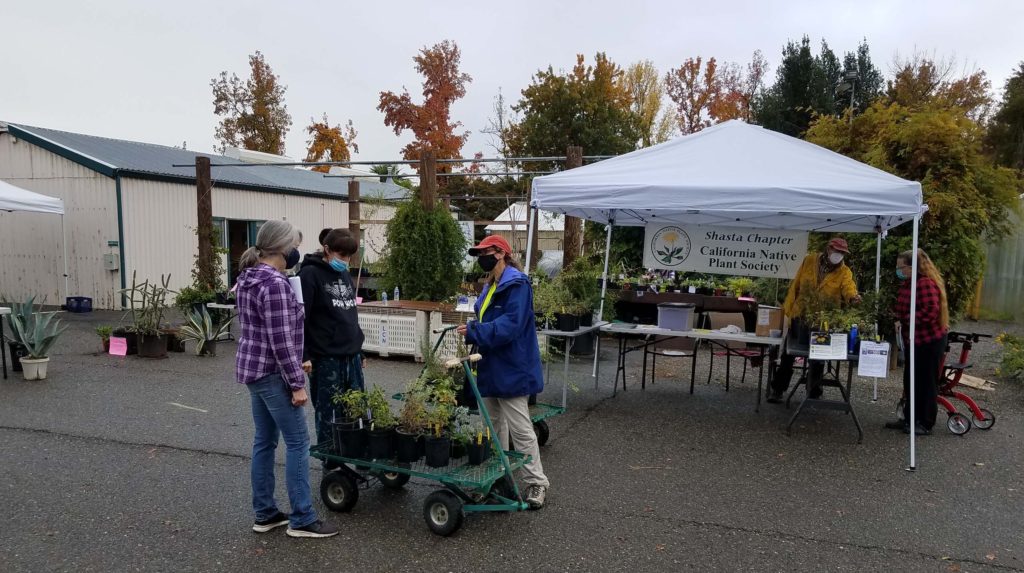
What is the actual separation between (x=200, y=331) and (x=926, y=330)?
8.44 m

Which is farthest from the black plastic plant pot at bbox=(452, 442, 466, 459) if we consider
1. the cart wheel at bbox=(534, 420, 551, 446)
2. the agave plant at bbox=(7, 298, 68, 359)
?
the agave plant at bbox=(7, 298, 68, 359)

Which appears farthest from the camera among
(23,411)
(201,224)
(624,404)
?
(201,224)

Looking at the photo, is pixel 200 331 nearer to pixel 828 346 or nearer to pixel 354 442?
pixel 354 442

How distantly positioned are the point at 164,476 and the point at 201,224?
7995 millimetres

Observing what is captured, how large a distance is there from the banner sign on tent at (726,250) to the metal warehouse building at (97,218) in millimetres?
10986

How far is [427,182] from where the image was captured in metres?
9.84

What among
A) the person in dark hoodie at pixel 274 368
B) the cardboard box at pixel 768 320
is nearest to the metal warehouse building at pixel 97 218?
the cardboard box at pixel 768 320

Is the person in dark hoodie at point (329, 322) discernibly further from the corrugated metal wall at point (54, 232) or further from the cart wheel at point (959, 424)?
the corrugated metal wall at point (54, 232)

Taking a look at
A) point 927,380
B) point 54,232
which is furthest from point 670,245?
point 54,232

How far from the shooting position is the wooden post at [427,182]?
9797 mm

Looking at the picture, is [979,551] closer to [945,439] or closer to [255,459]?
[945,439]

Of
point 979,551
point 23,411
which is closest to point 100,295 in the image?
point 23,411

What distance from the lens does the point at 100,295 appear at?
14461 mm


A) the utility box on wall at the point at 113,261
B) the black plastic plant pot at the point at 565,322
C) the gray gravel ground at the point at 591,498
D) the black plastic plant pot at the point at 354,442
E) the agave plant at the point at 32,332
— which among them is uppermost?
the utility box on wall at the point at 113,261
